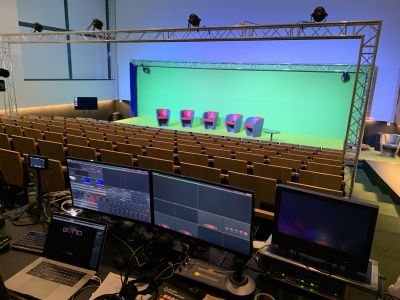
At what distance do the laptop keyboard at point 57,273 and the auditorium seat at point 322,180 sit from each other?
3.20 meters

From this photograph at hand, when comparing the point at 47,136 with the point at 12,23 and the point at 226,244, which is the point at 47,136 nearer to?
the point at 226,244

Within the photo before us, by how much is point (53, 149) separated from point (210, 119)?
7461 mm

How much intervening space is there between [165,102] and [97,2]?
5.28 m

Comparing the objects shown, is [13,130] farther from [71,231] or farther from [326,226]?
[326,226]

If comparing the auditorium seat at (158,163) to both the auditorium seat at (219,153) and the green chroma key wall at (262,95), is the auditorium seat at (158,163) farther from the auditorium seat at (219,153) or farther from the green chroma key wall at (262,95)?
the green chroma key wall at (262,95)

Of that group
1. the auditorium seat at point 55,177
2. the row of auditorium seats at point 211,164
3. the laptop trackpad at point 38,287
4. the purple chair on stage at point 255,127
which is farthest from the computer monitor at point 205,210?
the purple chair on stage at point 255,127

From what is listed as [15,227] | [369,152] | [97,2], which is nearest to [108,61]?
[97,2]

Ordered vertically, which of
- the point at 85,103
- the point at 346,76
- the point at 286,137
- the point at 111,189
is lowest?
the point at 286,137

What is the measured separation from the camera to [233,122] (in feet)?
36.7

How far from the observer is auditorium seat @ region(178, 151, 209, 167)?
4.69 metres

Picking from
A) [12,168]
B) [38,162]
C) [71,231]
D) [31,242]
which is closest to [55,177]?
[12,168]

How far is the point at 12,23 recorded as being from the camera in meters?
9.81

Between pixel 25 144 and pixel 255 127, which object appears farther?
pixel 255 127

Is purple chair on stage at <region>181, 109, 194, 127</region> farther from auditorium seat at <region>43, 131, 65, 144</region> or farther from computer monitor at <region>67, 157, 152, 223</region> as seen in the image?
computer monitor at <region>67, 157, 152, 223</region>
